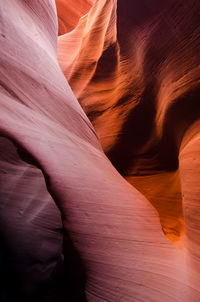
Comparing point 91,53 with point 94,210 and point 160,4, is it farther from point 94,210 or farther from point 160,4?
point 94,210

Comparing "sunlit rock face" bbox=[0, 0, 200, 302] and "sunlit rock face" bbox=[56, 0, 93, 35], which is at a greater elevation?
"sunlit rock face" bbox=[56, 0, 93, 35]

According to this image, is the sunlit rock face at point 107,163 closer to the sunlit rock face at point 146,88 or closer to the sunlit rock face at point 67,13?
the sunlit rock face at point 146,88

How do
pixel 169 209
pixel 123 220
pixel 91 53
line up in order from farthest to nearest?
1. pixel 91 53
2. pixel 169 209
3. pixel 123 220

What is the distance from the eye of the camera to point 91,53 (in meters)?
2.82

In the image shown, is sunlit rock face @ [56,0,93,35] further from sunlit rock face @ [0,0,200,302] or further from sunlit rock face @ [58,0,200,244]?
sunlit rock face @ [0,0,200,302]

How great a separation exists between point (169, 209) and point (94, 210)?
1.01 metres

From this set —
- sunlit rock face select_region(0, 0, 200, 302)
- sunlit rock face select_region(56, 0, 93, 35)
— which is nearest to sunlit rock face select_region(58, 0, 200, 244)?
sunlit rock face select_region(0, 0, 200, 302)

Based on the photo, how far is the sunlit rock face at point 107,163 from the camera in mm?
822

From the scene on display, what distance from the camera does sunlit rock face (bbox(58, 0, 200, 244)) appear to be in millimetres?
1610

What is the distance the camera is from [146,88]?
202 centimetres

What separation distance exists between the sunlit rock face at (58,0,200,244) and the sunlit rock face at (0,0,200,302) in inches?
0.4

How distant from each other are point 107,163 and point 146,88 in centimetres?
87

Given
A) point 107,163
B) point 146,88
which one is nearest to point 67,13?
point 146,88

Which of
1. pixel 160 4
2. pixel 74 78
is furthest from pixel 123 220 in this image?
pixel 74 78
